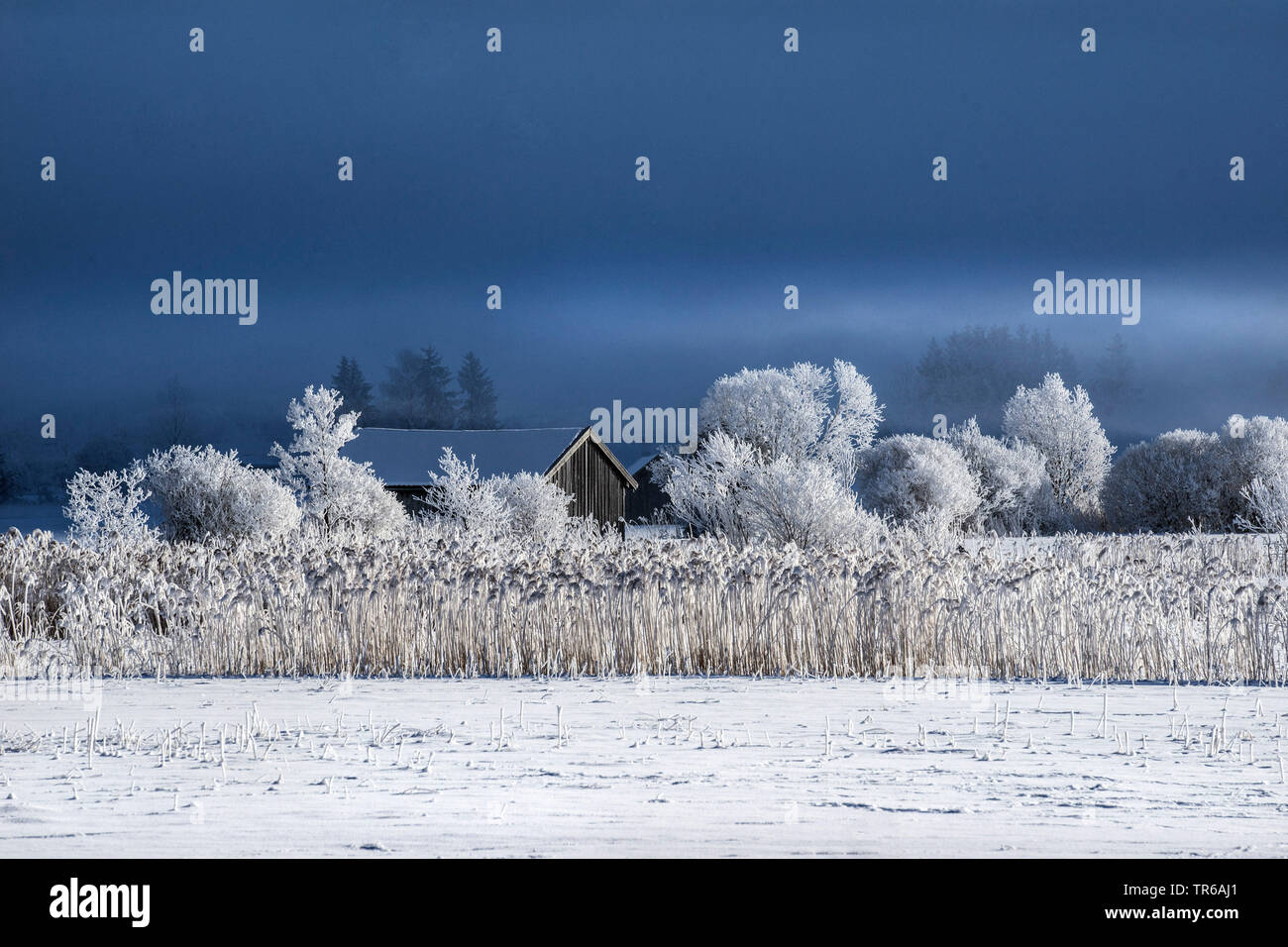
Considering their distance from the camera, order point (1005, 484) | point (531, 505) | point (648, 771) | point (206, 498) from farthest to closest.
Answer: point (1005, 484)
point (531, 505)
point (206, 498)
point (648, 771)

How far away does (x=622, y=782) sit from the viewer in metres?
5.81

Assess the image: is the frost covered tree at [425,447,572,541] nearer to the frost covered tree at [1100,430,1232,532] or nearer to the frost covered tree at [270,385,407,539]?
the frost covered tree at [270,385,407,539]

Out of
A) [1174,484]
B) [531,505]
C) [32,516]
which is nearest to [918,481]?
[1174,484]

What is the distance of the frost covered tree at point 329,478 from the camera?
29250mm

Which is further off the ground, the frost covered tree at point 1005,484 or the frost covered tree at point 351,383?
the frost covered tree at point 351,383

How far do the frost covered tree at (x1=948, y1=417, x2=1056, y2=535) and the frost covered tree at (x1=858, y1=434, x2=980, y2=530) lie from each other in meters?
1.89

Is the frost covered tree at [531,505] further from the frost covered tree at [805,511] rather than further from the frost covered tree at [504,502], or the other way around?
the frost covered tree at [805,511]

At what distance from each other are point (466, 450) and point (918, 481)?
14196 mm

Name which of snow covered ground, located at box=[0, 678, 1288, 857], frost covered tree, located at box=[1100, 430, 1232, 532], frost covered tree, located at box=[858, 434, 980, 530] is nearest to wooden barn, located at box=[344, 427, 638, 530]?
frost covered tree, located at box=[858, 434, 980, 530]

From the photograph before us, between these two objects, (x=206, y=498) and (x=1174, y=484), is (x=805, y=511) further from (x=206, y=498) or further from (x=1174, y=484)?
(x=1174, y=484)

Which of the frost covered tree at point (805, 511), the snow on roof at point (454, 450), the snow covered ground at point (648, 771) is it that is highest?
the snow on roof at point (454, 450)

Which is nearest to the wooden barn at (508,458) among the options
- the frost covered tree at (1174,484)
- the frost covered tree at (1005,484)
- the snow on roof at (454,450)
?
the snow on roof at (454,450)

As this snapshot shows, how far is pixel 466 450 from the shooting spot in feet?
117
